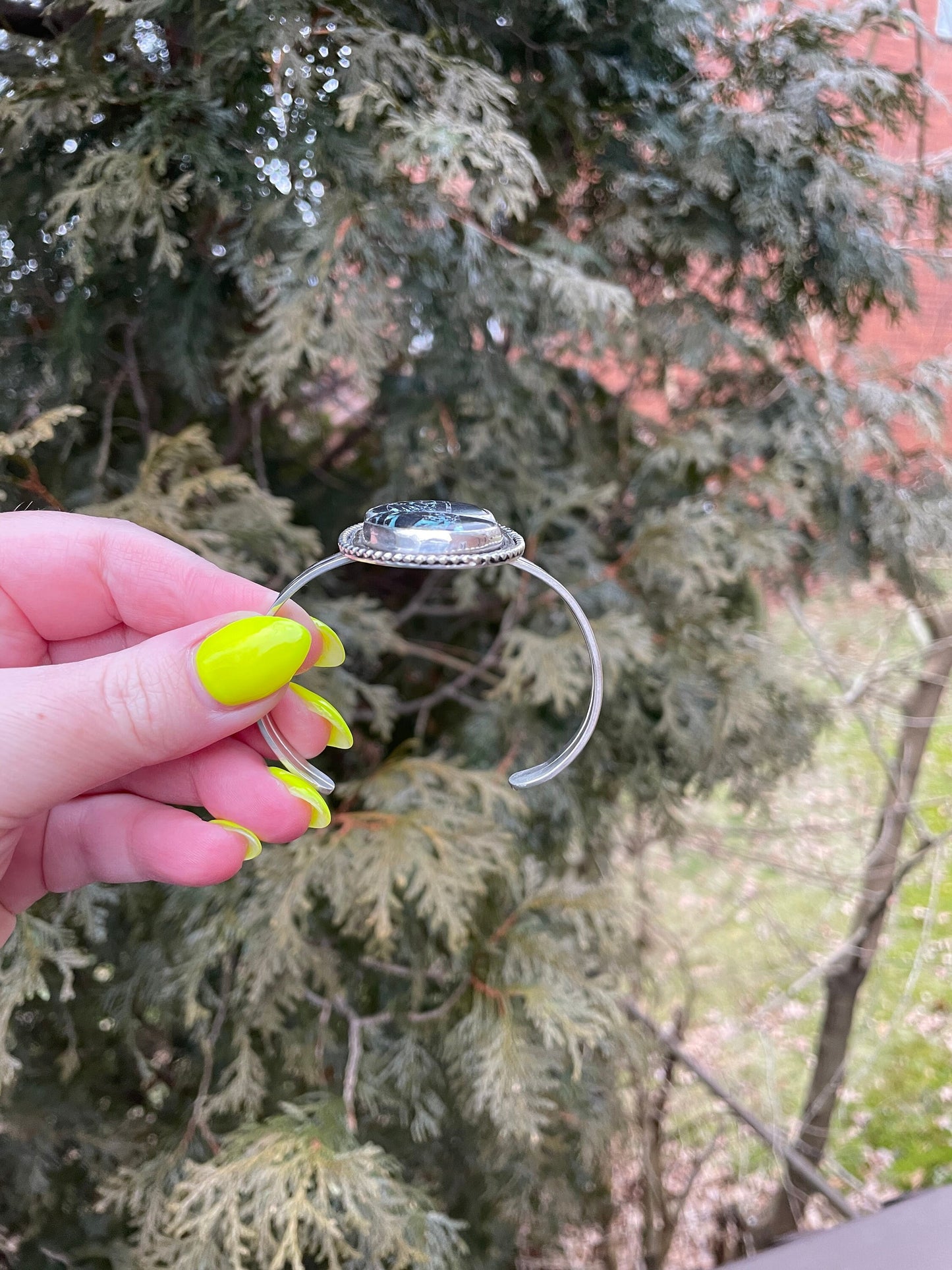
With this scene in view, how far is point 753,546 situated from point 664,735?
1.22 feet

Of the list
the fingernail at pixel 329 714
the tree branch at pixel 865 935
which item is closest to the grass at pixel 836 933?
the tree branch at pixel 865 935

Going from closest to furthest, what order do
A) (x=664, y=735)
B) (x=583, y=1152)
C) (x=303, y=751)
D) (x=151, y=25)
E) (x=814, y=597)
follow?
(x=303, y=751) < (x=151, y=25) < (x=583, y=1152) < (x=664, y=735) < (x=814, y=597)

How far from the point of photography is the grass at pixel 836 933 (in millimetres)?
2016

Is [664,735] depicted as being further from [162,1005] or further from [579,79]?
[579,79]

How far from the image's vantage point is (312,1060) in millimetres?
1258

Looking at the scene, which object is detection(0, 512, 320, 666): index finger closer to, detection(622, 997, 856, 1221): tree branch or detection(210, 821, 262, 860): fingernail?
detection(210, 821, 262, 860): fingernail

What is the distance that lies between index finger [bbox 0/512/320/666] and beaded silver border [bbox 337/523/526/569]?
8.6 inches

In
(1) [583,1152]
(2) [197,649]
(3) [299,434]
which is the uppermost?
(2) [197,649]

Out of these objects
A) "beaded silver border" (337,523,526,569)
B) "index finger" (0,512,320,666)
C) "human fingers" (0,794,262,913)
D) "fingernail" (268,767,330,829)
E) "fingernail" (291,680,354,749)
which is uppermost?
"beaded silver border" (337,523,526,569)

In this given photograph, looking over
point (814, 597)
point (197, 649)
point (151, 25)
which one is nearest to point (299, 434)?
point (151, 25)

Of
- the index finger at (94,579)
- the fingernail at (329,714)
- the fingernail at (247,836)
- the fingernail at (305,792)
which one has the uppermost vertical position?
the index finger at (94,579)

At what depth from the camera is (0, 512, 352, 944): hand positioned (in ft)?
2.38

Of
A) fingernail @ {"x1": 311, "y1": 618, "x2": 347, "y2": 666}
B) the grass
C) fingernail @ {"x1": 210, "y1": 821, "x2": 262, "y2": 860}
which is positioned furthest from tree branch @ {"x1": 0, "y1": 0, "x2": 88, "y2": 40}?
the grass

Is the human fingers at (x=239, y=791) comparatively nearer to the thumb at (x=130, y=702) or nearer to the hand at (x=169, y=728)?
the hand at (x=169, y=728)
